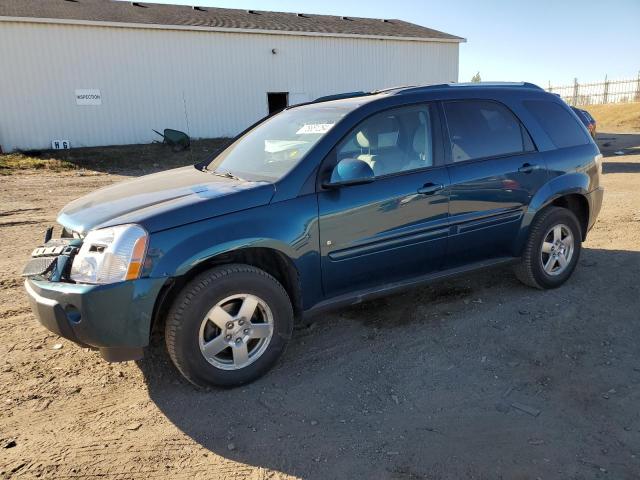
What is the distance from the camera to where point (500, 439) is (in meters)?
2.72

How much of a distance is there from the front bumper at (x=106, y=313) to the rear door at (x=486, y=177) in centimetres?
236

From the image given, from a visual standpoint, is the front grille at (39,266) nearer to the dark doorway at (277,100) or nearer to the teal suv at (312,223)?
the teal suv at (312,223)

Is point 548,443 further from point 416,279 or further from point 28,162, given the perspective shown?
point 28,162

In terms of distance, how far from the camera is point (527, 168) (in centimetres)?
438

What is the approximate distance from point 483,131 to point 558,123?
3.36ft

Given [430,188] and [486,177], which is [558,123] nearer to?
[486,177]

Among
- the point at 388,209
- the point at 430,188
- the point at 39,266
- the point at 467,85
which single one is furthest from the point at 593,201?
the point at 39,266

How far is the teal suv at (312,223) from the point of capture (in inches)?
115

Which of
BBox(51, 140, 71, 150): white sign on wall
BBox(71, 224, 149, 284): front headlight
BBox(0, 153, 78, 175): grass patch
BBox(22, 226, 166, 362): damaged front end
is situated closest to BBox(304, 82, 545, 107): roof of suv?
BBox(71, 224, 149, 284): front headlight

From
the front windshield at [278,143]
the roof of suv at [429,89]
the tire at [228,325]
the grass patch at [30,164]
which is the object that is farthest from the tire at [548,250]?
the grass patch at [30,164]

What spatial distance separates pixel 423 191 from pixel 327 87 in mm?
21143

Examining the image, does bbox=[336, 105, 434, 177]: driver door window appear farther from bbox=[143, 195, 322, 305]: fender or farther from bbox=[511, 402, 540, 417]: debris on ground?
bbox=[511, 402, 540, 417]: debris on ground

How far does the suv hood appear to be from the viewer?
299 centimetres

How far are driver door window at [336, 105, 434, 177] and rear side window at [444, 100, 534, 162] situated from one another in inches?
9.8
